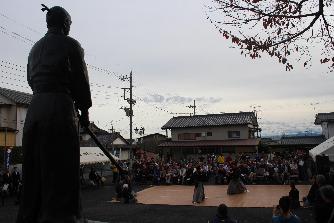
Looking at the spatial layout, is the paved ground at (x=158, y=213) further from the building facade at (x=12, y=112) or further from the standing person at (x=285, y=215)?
the building facade at (x=12, y=112)

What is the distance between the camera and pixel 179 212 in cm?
1562

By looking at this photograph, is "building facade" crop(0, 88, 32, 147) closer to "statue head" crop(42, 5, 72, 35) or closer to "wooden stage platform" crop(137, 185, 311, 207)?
"wooden stage platform" crop(137, 185, 311, 207)

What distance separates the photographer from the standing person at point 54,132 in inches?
155

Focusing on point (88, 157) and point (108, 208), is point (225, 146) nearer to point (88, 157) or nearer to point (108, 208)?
point (88, 157)

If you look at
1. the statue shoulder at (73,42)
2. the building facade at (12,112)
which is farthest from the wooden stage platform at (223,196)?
the building facade at (12,112)

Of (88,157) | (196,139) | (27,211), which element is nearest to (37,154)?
(27,211)

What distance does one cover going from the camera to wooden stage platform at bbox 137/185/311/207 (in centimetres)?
1786

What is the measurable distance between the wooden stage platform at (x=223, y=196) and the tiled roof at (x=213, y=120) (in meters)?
19.1

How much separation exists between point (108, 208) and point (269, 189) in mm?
9740

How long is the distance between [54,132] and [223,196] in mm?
17202

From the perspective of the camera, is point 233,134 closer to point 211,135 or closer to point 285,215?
point 211,135

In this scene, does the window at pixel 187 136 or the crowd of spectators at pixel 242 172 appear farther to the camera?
the window at pixel 187 136

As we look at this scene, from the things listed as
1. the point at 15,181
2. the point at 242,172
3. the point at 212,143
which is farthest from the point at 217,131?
the point at 15,181

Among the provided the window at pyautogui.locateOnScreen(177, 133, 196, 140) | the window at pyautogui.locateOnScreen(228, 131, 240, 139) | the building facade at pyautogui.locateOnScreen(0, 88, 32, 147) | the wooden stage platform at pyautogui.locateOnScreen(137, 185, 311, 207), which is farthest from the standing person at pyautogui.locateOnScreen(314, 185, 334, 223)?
the window at pyautogui.locateOnScreen(177, 133, 196, 140)
